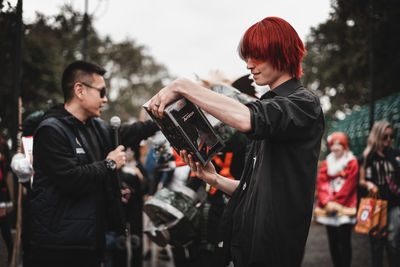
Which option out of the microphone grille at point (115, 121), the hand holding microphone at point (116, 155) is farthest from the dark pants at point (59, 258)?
the microphone grille at point (115, 121)

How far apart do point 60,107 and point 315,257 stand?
5.56 m

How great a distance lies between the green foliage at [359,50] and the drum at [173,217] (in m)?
3.46

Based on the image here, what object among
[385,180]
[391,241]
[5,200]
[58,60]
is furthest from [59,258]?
[58,60]

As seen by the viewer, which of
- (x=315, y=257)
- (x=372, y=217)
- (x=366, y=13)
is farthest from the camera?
(x=315, y=257)

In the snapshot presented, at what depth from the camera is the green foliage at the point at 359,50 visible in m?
5.50

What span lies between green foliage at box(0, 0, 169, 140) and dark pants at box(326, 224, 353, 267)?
381 cm

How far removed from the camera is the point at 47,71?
48.5 feet

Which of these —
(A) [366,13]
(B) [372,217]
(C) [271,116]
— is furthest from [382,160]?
(C) [271,116]

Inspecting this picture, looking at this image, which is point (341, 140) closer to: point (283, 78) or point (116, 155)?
point (116, 155)

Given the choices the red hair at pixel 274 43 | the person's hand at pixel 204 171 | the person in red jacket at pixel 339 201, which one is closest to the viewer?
the red hair at pixel 274 43

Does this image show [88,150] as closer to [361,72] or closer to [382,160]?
[382,160]

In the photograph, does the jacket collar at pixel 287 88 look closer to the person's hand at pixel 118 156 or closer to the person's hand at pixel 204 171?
the person's hand at pixel 204 171

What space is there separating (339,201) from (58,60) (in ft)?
49.3

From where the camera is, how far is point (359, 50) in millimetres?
11398
